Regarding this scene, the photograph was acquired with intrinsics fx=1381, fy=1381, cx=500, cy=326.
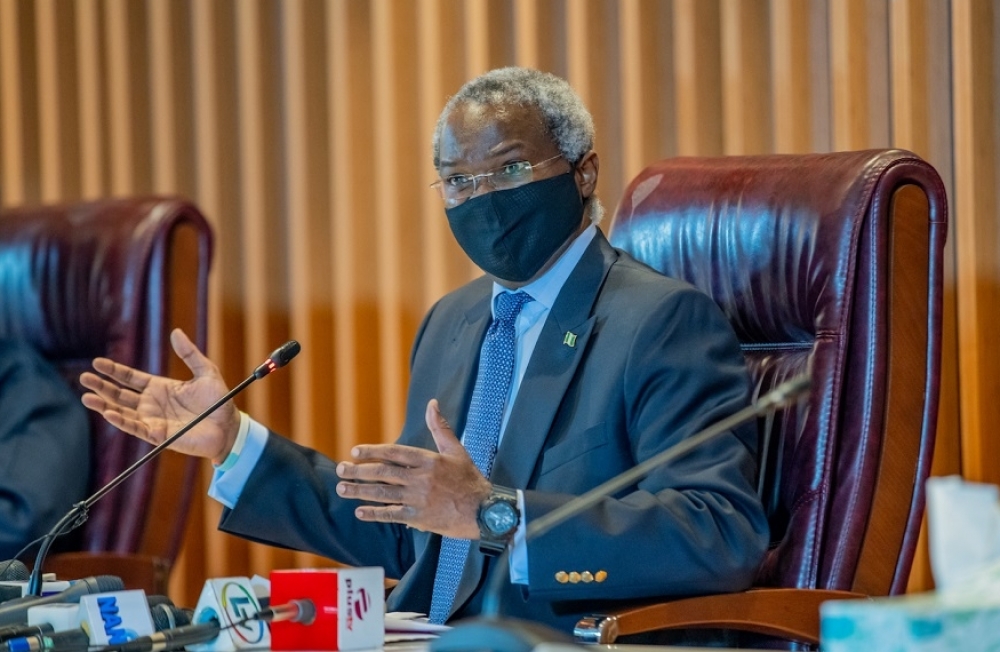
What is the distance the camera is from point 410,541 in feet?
8.21

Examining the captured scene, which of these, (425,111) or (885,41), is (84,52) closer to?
(425,111)

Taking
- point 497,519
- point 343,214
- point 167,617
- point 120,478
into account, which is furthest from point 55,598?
point 343,214

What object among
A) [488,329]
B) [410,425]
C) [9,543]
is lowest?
[9,543]

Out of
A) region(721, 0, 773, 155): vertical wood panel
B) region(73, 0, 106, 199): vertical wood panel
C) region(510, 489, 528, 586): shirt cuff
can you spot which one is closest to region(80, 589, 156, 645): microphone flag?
region(510, 489, 528, 586): shirt cuff

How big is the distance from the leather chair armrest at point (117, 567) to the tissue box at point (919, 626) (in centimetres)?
192

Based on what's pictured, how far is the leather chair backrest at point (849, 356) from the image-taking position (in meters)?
2.12

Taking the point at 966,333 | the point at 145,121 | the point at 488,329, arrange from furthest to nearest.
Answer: the point at 145,121, the point at 966,333, the point at 488,329

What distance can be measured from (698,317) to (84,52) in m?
2.43

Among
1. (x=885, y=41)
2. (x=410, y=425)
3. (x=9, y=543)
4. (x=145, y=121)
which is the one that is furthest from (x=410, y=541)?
(x=145, y=121)

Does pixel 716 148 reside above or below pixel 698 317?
above

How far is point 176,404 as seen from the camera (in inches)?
91.4

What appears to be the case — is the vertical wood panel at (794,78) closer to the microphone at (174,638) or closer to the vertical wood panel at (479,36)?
the vertical wood panel at (479,36)

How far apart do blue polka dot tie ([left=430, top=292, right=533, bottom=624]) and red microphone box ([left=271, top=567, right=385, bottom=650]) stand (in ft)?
1.79

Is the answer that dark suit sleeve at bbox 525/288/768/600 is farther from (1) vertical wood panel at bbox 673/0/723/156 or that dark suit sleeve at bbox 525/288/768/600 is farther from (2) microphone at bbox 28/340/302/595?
(1) vertical wood panel at bbox 673/0/723/156
